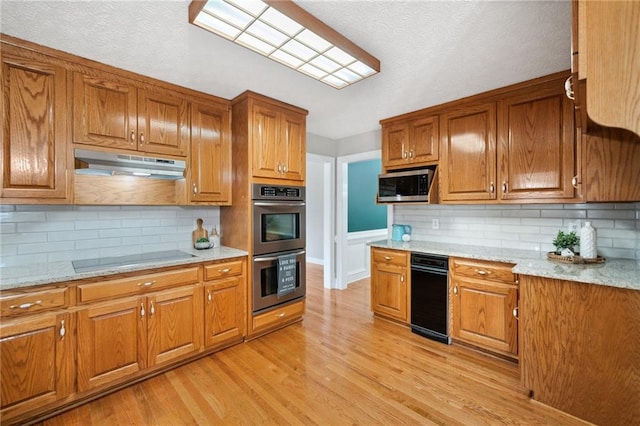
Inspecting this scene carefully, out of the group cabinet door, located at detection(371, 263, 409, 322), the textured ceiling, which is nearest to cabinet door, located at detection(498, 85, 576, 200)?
the textured ceiling

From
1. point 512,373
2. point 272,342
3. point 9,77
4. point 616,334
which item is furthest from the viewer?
point 272,342

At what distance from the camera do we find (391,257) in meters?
3.11

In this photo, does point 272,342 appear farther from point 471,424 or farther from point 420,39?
point 420,39

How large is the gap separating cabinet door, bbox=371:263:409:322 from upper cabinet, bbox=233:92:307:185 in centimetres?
146

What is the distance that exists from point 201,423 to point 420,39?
9.57 feet

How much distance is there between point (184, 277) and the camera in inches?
91.6

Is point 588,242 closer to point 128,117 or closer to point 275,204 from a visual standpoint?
point 275,204

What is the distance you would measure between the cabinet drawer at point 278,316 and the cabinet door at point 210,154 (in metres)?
1.28

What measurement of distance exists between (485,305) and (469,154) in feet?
4.87

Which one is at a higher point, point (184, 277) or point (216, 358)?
point (184, 277)

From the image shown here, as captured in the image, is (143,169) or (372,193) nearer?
(143,169)

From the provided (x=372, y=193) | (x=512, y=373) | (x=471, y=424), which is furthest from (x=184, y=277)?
(x=372, y=193)

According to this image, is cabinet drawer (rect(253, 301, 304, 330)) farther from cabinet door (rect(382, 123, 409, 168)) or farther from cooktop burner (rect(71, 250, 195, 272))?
cabinet door (rect(382, 123, 409, 168))

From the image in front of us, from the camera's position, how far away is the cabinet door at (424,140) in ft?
9.88
